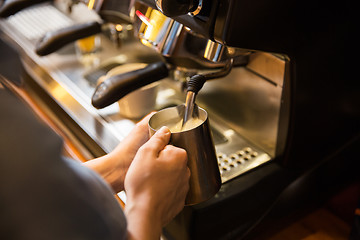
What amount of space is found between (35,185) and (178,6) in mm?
287

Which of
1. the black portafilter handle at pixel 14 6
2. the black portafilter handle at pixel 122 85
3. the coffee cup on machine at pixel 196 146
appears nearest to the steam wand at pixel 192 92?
the coffee cup on machine at pixel 196 146

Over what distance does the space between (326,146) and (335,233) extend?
0.18 m

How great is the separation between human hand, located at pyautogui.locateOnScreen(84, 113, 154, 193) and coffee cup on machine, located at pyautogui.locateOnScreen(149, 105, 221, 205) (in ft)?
0.12

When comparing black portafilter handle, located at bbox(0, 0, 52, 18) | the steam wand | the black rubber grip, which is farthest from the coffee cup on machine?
black portafilter handle, located at bbox(0, 0, 52, 18)

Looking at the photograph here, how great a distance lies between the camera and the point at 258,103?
733 mm

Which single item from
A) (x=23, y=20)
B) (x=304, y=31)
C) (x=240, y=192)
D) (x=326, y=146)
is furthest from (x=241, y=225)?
(x=23, y=20)

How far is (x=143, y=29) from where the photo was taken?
68 cm

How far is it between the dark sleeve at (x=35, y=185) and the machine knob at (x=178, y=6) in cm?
24

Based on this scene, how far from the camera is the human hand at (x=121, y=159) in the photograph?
0.59 meters

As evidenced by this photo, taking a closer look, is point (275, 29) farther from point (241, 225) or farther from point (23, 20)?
point (23, 20)

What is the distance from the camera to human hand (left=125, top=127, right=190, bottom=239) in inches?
17.9

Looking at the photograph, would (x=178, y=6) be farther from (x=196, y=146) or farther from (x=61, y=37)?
(x=61, y=37)

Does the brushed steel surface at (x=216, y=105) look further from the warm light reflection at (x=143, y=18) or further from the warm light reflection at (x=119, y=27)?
the warm light reflection at (x=143, y=18)

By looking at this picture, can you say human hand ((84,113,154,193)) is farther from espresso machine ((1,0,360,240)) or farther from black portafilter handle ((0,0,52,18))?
black portafilter handle ((0,0,52,18))
